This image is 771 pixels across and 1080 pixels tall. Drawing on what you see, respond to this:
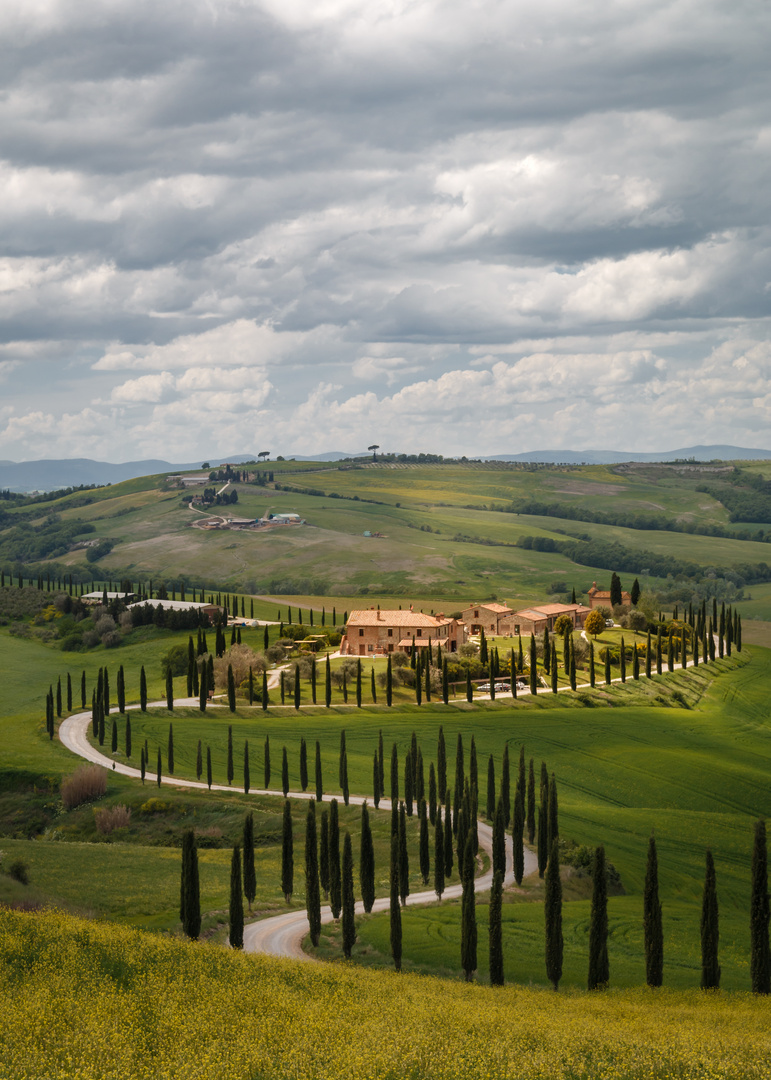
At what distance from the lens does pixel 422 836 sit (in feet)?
229

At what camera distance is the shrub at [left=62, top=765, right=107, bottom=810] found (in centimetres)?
8681

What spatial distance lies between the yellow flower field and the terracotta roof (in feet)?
297

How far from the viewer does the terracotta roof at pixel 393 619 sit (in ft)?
453

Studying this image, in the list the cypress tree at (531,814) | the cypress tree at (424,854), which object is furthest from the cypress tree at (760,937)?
the cypress tree at (531,814)

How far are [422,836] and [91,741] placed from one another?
175 ft

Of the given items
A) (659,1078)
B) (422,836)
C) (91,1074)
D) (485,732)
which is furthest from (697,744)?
(91,1074)

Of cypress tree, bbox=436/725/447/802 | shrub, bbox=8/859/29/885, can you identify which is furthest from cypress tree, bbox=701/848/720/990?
shrub, bbox=8/859/29/885

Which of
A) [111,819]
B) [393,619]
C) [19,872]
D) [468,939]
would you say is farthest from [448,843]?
[393,619]

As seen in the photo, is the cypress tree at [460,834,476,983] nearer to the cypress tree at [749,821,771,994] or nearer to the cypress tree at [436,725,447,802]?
the cypress tree at [749,821,771,994]

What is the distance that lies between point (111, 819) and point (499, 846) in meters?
36.7

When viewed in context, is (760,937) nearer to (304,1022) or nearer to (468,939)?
(468,939)

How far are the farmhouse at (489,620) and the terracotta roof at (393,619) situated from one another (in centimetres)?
965

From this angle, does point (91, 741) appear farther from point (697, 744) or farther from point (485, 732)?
point (697, 744)

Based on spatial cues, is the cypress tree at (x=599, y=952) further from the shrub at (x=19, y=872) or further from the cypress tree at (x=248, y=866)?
the shrub at (x=19, y=872)
